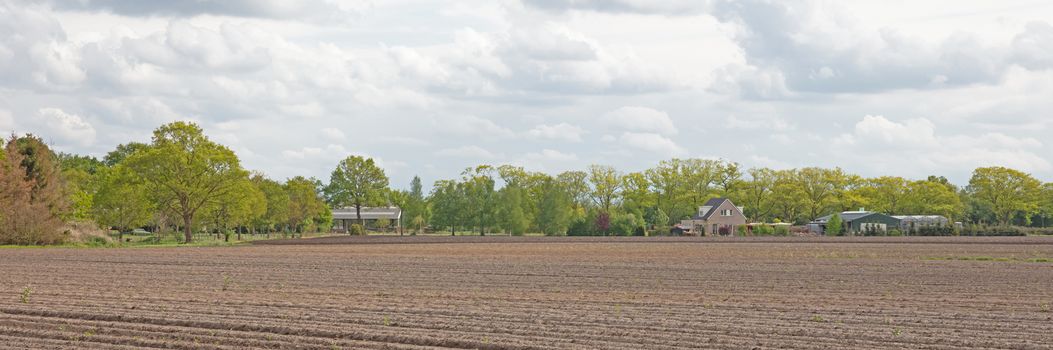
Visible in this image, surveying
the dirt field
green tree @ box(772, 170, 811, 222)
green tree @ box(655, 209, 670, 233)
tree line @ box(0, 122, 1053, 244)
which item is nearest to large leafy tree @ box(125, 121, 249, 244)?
tree line @ box(0, 122, 1053, 244)

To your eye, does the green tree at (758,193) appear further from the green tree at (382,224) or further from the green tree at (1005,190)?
the green tree at (382,224)

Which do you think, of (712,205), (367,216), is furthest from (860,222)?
(367,216)

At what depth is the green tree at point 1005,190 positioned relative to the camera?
14388 cm

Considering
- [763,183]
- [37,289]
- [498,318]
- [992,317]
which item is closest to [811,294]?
[992,317]

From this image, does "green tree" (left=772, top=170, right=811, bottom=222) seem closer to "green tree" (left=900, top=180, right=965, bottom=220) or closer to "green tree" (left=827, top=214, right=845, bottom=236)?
"green tree" (left=900, top=180, right=965, bottom=220)

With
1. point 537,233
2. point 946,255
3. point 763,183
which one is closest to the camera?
point 946,255

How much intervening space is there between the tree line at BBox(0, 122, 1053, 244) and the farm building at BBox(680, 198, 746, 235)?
5.65m

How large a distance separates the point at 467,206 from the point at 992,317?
103m

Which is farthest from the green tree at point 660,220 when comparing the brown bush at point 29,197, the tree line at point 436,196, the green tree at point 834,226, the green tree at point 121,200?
the brown bush at point 29,197

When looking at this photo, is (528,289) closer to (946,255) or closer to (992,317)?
(992,317)

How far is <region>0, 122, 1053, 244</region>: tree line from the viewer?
79.5 m

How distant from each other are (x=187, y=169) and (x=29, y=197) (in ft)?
48.3

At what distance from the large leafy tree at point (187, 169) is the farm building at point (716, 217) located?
63555 mm

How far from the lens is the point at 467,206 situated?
124938 mm
